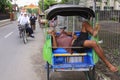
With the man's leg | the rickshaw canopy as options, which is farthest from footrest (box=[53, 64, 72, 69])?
the rickshaw canopy

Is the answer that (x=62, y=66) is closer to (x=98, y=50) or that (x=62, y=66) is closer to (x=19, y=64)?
(x=98, y=50)

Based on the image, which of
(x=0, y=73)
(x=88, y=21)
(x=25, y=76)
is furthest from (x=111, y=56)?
(x=0, y=73)

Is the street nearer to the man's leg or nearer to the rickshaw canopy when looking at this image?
the rickshaw canopy

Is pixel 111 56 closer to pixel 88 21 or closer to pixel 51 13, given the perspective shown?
pixel 88 21

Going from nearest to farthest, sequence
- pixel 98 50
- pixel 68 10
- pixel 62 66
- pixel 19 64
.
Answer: pixel 98 50
pixel 62 66
pixel 68 10
pixel 19 64

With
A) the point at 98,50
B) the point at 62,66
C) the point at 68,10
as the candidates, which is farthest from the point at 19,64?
the point at 98,50

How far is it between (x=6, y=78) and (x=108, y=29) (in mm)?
3872

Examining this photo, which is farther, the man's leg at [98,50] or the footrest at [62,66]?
the footrest at [62,66]

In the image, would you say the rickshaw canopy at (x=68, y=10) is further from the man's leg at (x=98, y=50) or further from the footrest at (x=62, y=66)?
the footrest at (x=62, y=66)

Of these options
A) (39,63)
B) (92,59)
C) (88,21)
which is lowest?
(39,63)

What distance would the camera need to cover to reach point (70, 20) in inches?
742

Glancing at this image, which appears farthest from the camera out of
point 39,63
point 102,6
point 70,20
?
point 70,20

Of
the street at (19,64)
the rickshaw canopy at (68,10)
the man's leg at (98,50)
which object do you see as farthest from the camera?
the street at (19,64)

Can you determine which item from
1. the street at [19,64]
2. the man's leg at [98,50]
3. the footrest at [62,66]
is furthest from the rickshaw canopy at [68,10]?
the street at [19,64]
